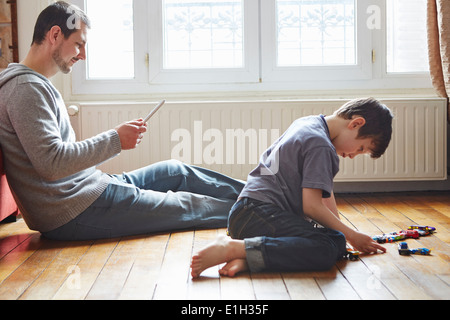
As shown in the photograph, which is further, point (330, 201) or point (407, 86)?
point (407, 86)

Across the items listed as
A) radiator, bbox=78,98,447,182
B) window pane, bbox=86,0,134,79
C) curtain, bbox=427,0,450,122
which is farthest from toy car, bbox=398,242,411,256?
window pane, bbox=86,0,134,79

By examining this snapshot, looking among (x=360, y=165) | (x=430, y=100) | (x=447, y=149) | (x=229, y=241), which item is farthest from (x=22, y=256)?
(x=447, y=149)

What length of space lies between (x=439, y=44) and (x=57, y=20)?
206cm

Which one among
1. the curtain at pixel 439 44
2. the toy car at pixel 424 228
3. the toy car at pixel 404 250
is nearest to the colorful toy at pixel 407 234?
the toy car at pixel 424 228

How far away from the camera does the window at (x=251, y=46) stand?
10.2 feet

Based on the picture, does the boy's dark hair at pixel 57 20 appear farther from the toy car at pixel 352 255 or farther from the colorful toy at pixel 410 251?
the colorful toy at pixel 410 251

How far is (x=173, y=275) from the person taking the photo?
5.20 ft

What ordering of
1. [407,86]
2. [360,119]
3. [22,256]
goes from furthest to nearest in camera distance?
[407,86]
[22,256]
[360,119]

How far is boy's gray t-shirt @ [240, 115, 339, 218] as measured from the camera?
1.62 meters

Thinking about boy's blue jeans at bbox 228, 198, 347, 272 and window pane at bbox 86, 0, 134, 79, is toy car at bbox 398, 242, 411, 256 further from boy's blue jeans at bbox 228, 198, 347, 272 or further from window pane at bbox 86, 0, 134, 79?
window pane at bbox 86, 0, 134, 79

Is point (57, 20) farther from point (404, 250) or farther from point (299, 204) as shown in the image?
point (404, 250)

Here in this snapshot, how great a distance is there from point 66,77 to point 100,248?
60.4 inches

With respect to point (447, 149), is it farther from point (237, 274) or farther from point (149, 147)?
point (237, 274)

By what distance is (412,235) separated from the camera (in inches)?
79.2
